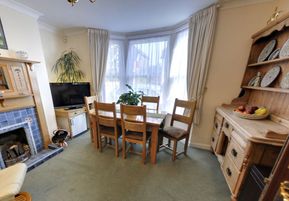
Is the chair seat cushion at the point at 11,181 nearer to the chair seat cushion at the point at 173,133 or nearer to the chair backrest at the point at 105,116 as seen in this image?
the chair backrest at the point at 105,116

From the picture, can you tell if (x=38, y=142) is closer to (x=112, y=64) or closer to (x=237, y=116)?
(x=112, y=64)

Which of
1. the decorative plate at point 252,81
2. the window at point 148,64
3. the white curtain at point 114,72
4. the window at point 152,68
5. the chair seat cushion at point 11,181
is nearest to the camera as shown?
the chair seat cushion at point 11,181

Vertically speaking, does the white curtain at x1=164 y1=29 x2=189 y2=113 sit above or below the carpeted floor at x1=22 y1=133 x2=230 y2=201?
above

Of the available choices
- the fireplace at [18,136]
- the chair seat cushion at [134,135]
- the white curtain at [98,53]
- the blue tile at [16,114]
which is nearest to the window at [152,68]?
the white curtain at [98,53]

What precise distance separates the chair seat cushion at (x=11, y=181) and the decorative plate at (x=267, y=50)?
3.25 meters

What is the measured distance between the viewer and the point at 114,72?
3.50m

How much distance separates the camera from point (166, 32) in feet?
9.73

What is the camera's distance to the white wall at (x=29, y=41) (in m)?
1.94

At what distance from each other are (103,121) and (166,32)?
8.26ft

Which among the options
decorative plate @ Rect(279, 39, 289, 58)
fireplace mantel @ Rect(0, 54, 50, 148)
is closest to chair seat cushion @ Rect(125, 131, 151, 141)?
fireplace mantel @ Rect(0, 54, 50, 148)

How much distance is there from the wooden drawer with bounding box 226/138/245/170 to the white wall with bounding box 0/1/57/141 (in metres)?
3.13

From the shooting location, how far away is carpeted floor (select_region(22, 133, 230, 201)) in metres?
1.51

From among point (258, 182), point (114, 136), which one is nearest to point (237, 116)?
point (258, 182)

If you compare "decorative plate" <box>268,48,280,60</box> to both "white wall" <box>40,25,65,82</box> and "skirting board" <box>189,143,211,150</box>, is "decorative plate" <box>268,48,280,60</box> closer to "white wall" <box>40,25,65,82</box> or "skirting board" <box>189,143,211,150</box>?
"skirting board" <box>189,143,211,150</box>
